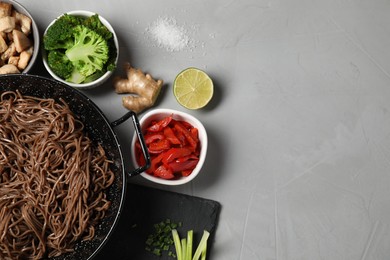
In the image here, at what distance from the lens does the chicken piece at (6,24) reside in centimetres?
346

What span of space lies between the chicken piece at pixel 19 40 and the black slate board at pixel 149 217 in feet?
3.55

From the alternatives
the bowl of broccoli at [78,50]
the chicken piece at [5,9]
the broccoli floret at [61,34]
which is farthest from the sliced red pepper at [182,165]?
the chicken piece at [5,9]

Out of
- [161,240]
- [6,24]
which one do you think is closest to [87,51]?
[6,24]

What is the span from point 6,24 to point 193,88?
3.94 ft

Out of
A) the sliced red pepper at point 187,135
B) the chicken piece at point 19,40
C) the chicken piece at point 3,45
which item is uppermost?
the chicken piece at point 19,40

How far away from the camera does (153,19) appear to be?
156 inches

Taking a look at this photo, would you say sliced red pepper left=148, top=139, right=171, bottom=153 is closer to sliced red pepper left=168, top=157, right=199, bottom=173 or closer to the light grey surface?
sliced red pepper left=168, top=157, right=199, bottom=173

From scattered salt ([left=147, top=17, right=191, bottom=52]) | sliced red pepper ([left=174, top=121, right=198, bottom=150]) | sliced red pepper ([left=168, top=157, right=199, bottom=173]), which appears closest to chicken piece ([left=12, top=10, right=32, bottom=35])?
scattered salt ([left=147, top=17, right=191, bottom=52])

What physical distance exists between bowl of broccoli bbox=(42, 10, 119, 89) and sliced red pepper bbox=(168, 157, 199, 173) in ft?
2.28

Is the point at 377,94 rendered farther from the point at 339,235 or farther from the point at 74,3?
the point at 74,3

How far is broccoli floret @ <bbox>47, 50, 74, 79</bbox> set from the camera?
11.6ft

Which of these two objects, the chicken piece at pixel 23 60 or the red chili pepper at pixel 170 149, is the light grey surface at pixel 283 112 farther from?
the chicken piece at pixel 23 60

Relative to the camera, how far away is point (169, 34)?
3943 millimetres

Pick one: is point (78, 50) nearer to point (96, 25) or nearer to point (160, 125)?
point (96, 25)
